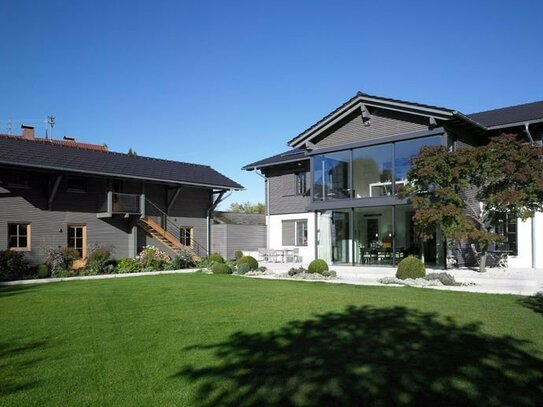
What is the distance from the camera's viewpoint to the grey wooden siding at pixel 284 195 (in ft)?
85.7

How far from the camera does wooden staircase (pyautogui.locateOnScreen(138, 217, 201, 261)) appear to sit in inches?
934

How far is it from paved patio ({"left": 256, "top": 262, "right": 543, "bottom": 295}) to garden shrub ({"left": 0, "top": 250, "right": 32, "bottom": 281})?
9437 millimetres

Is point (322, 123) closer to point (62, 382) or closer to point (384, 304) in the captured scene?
point (384, 304)

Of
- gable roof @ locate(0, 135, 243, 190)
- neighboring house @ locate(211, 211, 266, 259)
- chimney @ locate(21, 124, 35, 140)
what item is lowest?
neighboring house @ locate(211, 211, 266, 259)

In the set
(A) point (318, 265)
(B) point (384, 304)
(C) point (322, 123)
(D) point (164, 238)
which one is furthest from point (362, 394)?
(D) point (164, 238)

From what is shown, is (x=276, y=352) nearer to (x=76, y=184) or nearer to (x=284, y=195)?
(x=76, y=184)

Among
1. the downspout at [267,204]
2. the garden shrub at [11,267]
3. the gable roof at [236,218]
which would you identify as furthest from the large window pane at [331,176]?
the gable roof at [236,218]

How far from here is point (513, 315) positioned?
8.32 metres

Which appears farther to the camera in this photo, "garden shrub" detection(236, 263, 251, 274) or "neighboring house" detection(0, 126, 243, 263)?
"neighboring house" detection(0, 126, 243, 263)

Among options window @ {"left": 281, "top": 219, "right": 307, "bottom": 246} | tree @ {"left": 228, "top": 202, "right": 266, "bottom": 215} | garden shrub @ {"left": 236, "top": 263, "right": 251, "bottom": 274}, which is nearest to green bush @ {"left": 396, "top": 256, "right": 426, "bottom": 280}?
garden shrub @ {"left": 236, "top": 263, "right": 251, "bottom": 274}

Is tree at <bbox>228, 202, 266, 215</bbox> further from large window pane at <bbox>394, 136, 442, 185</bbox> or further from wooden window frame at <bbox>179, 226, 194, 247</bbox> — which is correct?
large window pane at <bbox>394, 136, 442, 185</bbox>

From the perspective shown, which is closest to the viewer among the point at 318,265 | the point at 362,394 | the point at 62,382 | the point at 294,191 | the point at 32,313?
the point at 362,394

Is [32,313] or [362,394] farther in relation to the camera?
[32,313]

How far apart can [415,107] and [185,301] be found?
11400 millimetres
